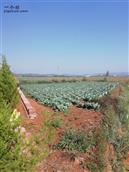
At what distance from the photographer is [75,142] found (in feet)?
41.0

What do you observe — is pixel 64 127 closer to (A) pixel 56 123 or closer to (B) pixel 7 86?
(A) pixel 56 123

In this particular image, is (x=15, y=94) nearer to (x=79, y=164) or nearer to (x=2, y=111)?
(x=79, y=164)

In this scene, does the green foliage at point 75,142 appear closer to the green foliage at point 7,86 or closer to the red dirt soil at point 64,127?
the red dirt soil at point 64,127

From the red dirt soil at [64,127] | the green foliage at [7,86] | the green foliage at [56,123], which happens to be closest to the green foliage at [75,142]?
the red dirt soil at [64,127]

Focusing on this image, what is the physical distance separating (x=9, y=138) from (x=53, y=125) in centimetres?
822

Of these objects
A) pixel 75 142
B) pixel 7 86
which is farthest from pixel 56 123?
pixel 7 86

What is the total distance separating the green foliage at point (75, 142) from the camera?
12.1 meters

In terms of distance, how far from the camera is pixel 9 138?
21.1ft

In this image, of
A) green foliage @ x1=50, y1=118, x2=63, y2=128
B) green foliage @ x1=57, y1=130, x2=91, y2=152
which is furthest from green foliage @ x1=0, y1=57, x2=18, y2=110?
green foliage @ x1=57, y1=130, x2=91, y2=152

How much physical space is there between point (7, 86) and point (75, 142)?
452cm

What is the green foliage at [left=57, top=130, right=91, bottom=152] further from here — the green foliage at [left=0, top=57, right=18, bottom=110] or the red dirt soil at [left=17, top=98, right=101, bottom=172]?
the green foliage at [left=0, top=57, right=18, bottom=110]

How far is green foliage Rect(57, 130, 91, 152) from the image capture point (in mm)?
12094

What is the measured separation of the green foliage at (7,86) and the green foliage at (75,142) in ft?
11.5

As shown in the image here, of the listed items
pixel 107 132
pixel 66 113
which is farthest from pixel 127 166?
pixel 66 113
